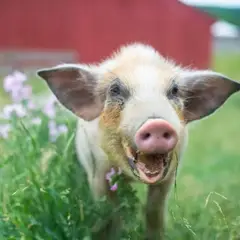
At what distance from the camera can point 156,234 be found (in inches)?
111

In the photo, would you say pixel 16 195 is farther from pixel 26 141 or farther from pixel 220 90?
pixel 220 90

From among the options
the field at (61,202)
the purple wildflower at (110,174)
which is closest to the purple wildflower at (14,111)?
the field at (61,202)

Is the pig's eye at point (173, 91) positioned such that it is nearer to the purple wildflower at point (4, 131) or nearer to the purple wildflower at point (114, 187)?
the purple wildflower at point (114, 187)

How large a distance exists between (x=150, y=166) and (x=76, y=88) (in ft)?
1.91

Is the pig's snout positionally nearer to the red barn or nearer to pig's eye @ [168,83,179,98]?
pig's eye @ [168,83,179,98]

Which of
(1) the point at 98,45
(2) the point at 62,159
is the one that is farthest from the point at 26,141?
(1) the point at 98,45

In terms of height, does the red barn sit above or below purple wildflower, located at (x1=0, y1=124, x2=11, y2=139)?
above

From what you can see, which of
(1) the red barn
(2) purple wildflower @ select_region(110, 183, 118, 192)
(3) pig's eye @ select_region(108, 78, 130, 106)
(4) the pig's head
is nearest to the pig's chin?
(4) the pig's head

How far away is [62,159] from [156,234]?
1.95 ft

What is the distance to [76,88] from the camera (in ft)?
9.30

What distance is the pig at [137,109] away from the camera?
2.39m

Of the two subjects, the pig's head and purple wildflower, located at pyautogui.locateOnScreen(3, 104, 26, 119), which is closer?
the pig's head

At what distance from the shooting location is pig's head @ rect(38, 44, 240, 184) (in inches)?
92.7

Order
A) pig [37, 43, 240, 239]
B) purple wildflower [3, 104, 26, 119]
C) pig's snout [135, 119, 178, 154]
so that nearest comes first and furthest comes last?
pig's snout [135, 119, 178, 154] → pig [37, 43, 240, 239] → purple wildflower [3, 104, 26, 119]
